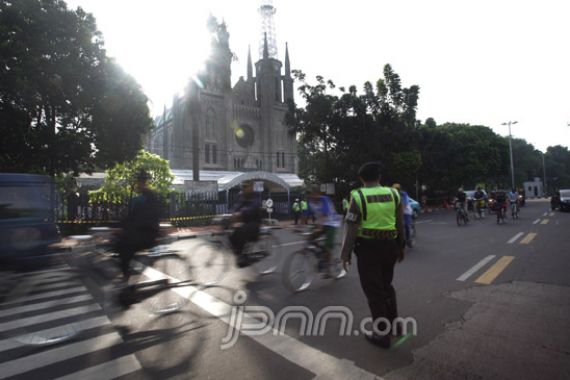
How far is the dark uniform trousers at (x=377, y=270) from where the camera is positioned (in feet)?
11.0

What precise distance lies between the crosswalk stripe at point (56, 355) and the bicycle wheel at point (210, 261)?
1696 mm

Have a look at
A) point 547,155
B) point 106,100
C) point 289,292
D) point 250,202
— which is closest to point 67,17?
point 106,100

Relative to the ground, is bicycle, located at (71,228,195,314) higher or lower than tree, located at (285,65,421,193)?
lower

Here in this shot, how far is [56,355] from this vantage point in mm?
3279

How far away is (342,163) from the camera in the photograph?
28.2 metres

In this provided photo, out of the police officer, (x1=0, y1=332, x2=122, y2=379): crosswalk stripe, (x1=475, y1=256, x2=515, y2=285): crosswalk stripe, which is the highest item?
the police officer

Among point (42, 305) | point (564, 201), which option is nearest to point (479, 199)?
point (564, 201)

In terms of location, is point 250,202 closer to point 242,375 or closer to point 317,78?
point 242,375

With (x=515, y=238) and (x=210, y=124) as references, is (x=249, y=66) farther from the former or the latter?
(x=515, y=238)

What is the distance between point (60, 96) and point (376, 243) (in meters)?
16.0

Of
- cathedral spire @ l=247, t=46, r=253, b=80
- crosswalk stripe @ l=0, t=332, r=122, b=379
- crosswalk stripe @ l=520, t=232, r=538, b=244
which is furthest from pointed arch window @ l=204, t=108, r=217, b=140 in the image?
crosswalk stripe @ l=0, t=332, r=122, b=379

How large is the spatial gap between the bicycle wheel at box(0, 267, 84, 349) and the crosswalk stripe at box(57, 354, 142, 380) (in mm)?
956

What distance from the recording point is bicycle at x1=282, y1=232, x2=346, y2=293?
519cm

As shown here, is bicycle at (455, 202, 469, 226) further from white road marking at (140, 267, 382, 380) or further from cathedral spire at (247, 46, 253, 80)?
cathedral spire at (247, 46, 253, 80)
